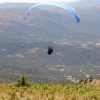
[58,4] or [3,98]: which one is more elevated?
[58,4]

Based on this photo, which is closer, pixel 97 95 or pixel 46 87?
pixel 97 95

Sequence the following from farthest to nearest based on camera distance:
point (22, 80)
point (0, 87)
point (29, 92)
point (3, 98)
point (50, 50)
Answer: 1. point (50, 50)
2. point (22, 80)
3. point (0, 87)
4. point (29, 92)
5. point (3, 98)

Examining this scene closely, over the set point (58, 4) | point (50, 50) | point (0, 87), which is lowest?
point (0, 87)

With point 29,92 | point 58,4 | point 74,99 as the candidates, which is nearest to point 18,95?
point 29,92

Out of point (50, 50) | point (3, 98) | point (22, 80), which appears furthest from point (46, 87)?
point (50, 50)

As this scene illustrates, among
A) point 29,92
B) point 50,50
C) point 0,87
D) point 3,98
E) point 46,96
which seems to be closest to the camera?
point 3,98

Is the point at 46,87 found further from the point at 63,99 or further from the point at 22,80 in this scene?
the point at 63,99

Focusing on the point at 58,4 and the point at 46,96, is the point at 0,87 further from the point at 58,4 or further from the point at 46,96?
the point at 58,4

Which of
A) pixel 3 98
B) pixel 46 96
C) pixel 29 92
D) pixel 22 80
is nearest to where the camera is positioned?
pixel 3 98

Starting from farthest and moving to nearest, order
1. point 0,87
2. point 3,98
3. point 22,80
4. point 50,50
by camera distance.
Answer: point 50,50 < point 22,80 < point 0,87 < point 3,98
